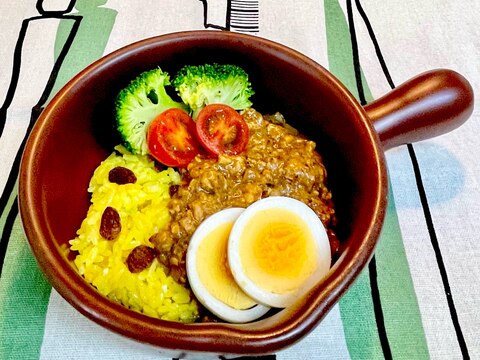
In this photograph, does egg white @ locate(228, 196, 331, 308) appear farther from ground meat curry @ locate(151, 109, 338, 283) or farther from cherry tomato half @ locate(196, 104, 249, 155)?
cherry tomato half @ locate(196, 104, 249, 155)

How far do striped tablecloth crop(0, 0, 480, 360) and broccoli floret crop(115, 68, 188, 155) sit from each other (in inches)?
14.3

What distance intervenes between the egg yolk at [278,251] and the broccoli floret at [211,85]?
1.18 feet

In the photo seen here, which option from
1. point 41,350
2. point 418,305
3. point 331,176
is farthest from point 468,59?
point 41,350

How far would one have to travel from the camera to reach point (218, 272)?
1.07 metres

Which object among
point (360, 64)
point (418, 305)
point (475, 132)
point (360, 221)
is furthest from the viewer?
point (360, 64)

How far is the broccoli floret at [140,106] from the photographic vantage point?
1252mm

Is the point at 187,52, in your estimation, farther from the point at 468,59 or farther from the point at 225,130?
the point at 468,59

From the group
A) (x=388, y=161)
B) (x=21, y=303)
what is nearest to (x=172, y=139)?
(x=21, y=303)

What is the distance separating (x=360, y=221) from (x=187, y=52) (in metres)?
0.61

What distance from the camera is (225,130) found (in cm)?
126

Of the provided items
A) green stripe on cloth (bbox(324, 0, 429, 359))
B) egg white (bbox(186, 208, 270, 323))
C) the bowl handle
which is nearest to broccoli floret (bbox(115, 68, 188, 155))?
egg white (bbox(186, 208, 270, 323))

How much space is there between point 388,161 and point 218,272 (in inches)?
25.8

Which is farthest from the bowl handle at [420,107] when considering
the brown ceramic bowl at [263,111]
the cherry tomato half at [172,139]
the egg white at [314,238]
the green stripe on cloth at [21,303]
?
the green stripe on cloth at [21,303]

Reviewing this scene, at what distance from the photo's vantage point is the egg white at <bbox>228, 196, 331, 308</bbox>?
1.04 m
